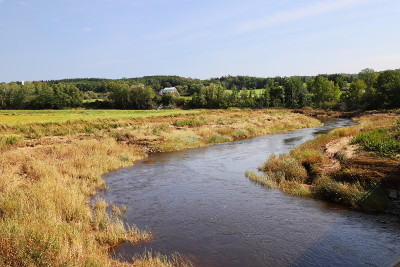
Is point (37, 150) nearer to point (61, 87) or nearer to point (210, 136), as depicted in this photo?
point (210, 136)

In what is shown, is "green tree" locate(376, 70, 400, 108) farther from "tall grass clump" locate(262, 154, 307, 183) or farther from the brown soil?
"tall grass clump" locate(262, 154, 307, 183)

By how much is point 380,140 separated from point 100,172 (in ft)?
63.2

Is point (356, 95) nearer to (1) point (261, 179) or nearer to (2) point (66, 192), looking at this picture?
(1) point (261, 179)

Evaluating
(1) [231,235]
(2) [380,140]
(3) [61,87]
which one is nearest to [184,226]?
(1) [231,235]

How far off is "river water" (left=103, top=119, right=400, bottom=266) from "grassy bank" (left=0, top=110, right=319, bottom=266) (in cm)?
111

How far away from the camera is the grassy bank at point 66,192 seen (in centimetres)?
786

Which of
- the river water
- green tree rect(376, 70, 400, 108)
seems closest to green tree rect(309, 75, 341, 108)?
green tree rect(376, 70, 400, 108)

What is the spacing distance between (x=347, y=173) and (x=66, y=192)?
46.3ft

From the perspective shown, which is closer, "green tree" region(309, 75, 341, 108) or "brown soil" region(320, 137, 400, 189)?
"brown soil" region(320, 137, 400, 189)

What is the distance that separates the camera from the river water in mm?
9711

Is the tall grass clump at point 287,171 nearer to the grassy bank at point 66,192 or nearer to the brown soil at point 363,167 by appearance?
the brown soil at point 363,167

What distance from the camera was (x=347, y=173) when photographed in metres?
15.5

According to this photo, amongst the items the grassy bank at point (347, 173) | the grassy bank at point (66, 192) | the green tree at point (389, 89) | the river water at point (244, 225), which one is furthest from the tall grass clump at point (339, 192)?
the green tree at point (389, 89)

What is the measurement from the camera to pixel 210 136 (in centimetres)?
3938
